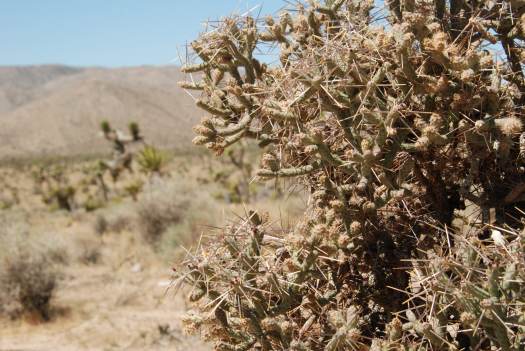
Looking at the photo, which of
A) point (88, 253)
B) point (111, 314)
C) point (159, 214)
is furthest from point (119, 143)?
point (111, 314)

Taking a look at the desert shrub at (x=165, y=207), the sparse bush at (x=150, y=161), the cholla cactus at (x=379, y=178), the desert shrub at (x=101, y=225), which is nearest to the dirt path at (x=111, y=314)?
the desert shrub at (x=165, y=207)

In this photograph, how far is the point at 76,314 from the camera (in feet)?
37.0

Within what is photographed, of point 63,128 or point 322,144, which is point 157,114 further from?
point 322,144

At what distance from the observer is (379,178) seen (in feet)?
8.50

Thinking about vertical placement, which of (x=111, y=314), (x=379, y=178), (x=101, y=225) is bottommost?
(x=101, y=225)

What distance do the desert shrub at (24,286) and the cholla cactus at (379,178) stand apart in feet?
30.6

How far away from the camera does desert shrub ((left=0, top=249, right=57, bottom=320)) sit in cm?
1094

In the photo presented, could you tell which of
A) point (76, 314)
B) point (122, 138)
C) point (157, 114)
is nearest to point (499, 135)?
point (76, 314)

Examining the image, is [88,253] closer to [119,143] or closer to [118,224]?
[118,224]

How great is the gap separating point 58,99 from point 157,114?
1984cm

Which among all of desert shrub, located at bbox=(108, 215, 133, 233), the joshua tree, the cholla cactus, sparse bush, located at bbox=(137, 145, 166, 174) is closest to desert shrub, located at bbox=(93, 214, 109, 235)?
desert shrub, located at bbox=(108, 215, 133, 233)

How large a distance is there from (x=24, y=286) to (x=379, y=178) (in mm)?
10323

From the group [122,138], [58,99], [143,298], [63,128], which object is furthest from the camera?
[58,99]

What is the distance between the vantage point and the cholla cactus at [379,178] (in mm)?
2387
